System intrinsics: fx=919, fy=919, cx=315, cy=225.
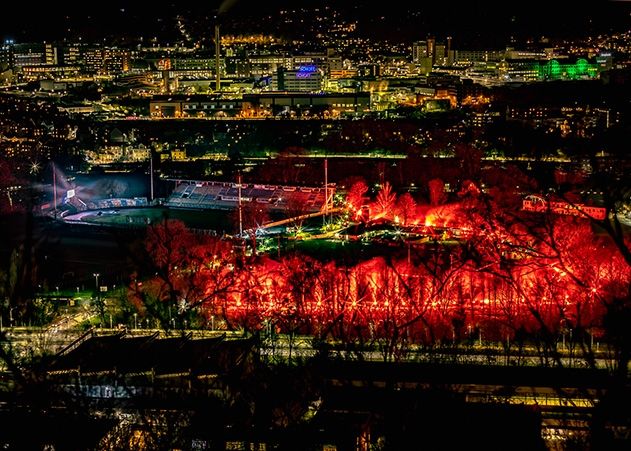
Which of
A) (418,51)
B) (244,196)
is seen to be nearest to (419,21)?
(418,51)

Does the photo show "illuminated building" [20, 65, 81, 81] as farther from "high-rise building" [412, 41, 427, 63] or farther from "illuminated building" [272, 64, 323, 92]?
"high-rise building" [412, 41, 427, 63]

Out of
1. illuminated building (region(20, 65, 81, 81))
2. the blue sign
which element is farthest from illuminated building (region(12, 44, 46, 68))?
the blue sign

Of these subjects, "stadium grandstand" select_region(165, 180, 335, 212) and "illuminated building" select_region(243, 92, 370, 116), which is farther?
"illuminated building" select_region(243, 92, 370, 116)

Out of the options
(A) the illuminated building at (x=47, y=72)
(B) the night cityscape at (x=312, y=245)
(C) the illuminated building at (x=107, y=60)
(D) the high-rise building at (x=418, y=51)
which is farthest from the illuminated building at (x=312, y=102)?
(A) the illuminated building at (x=47, y=72)

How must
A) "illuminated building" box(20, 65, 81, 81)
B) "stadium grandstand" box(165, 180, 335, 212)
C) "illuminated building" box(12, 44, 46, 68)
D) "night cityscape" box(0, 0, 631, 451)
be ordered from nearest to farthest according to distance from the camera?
"night cityscape" box(0, 0, 631, 451)
"stadium grandstand" box(165, 180, 335, 212)
"illuminated building" box(20, 65, 81, 81)
"illuminated building" box(12, 44, 46, 68)

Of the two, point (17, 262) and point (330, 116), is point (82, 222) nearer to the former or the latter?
point (17, 262)

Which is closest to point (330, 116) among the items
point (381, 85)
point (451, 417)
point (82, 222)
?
point (381, 85)

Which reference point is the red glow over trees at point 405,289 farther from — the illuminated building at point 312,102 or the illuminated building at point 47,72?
the illuminated building at point 47,72
